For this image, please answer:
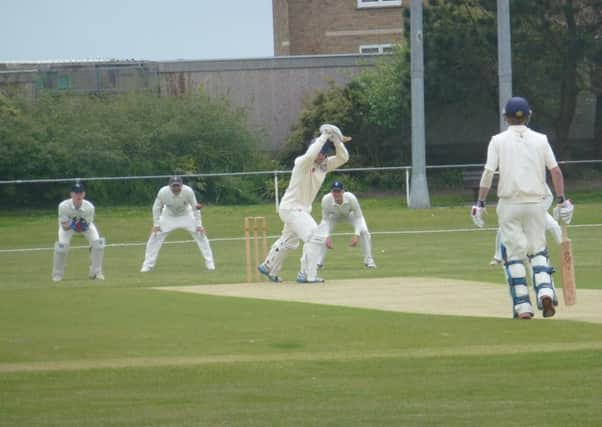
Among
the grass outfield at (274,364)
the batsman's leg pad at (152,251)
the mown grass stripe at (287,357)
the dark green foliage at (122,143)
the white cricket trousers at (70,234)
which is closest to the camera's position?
the grass outfield at (274,364)

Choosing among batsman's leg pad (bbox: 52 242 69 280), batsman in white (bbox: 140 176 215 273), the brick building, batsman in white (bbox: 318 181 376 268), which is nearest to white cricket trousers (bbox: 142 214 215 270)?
batsman in white (bbox: 140 176 215 273)

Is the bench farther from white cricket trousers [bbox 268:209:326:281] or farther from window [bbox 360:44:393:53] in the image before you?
white cricket trousers [bbox 268:209:326:281]

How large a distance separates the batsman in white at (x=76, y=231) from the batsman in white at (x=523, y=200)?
1049 centimetres

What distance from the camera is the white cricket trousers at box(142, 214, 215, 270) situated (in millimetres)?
22141

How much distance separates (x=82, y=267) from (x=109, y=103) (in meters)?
14.9

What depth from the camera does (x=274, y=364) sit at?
365 inches

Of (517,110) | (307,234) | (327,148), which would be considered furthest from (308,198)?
(517,110)

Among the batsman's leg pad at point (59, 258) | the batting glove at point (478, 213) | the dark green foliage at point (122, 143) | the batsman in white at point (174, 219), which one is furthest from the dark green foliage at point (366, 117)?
the batting glove at point (478, 213)

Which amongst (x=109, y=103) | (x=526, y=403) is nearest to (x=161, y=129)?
(x=109, y=103)

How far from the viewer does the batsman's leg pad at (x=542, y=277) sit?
11.2 m

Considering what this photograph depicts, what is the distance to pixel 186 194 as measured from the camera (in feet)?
73.5

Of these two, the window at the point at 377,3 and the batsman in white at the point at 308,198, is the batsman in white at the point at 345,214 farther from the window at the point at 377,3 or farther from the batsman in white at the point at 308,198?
the window at the point at 377,3

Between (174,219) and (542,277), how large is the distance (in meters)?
12.2

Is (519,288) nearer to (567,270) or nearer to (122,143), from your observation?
(567,270)
